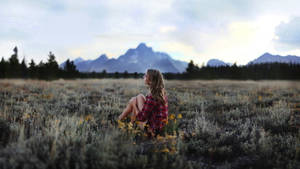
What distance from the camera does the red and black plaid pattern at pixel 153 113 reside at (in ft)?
13.2

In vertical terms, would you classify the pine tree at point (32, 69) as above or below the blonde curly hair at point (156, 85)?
above

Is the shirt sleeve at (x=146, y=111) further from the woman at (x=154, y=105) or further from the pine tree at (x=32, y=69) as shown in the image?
the pine tree at (x=32, y=69)

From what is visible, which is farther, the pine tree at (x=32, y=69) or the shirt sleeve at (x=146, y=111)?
the pine tree at (x=32, y=69)

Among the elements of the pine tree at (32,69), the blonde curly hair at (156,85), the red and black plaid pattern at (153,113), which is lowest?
the red and black plaid pattern at (153,113)

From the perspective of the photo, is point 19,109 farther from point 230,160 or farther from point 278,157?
point 278,157

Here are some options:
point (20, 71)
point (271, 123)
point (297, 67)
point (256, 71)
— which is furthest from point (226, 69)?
point (271, 123)

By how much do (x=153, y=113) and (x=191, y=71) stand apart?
55.9 m

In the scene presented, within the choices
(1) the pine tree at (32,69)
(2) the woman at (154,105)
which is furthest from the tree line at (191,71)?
(2) the woman at (154,105)

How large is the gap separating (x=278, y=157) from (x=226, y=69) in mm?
57636

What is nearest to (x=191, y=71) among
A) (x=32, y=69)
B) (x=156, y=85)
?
(x=32, y=69)

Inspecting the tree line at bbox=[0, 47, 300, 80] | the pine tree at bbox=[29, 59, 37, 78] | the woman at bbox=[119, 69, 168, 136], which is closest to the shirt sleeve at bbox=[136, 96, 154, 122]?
the woman at bbox=[119, 69, 168, 136]

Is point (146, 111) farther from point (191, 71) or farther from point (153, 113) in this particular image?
point (191, 71)

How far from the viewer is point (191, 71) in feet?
192

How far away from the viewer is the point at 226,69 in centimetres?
5659
